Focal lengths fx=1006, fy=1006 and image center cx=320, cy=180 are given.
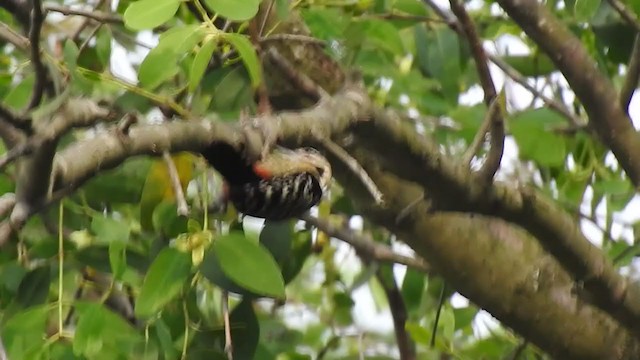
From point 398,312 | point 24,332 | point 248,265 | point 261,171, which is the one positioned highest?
point 261,171

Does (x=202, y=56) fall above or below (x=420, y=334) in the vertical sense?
above

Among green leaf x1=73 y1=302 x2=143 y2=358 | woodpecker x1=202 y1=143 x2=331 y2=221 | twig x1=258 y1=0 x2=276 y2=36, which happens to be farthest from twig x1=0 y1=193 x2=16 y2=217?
twig x1=258 y1=0 x2=276 y2=36

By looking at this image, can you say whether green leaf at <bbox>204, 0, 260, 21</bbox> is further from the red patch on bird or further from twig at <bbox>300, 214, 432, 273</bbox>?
twig at <bbox>300, 214, 432, 273</bbox>

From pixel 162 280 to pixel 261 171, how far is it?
0.16 metres

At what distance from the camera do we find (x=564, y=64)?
0.87 m

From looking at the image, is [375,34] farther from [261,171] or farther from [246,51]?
[261,171]

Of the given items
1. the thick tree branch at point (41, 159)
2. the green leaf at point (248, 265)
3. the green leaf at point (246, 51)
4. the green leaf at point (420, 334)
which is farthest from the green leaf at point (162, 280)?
the green leaf at point (420, 334)

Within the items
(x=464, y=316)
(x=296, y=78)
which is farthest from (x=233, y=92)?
(x=464, y=316)

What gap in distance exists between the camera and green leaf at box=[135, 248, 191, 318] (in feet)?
2.20

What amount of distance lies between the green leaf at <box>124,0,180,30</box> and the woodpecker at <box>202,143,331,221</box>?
0.39 feet

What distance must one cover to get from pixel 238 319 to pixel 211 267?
0.33 ft

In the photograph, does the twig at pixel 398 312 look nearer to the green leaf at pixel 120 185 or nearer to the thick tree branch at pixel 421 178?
the thick tree branch at pixel 421 178

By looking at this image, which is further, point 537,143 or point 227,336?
point 537,143

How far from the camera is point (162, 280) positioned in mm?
675
